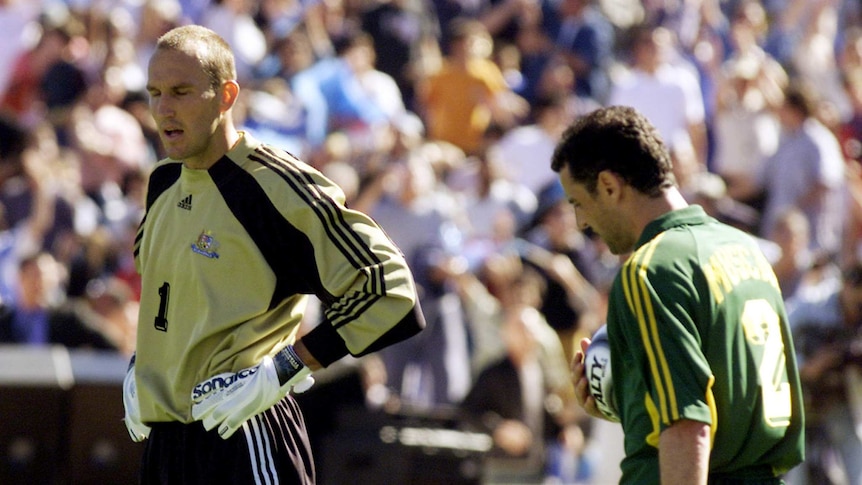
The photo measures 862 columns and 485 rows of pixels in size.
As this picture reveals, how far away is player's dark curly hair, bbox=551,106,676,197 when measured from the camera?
13.2 feet

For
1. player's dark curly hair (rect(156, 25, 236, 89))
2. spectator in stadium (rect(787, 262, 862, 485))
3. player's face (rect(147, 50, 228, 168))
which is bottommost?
player's face (rect(147, 50, 228, 168))

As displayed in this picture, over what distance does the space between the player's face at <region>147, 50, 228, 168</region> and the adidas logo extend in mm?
158

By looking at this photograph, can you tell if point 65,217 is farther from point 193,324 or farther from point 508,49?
point 193,324

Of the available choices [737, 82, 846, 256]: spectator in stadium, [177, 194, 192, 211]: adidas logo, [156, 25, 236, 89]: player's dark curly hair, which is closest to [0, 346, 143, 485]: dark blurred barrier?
[177, 194, 192, 211]: adidas logo

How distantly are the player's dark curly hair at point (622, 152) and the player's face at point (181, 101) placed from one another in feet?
3.61

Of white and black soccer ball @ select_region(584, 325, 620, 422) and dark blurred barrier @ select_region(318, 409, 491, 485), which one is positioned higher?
dark blurred barrier @ select_region(318, 409, 491, 485)

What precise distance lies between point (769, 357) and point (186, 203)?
5.88ft

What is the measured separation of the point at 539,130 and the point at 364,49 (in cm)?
181

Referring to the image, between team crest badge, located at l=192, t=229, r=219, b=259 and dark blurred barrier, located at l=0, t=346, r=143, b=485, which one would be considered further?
dark blurred barrier, located at l=0, t=346, r=143, b=485

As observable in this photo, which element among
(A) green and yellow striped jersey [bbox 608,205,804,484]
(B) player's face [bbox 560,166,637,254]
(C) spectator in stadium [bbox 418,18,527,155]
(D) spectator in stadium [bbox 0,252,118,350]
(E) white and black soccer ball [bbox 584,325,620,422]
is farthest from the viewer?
(C) spectator in stadium [bbox 418,18,527,155]

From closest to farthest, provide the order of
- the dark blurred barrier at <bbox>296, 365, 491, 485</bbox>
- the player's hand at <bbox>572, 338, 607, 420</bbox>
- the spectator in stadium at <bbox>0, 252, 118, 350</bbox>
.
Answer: the player's hand at <bbox>572, 338, 607, 420</bbox>
the dark blurred barrier at <bbox>296, 365, 491, 485</bbox>
the spectator in stadium at <bbox>0, 252, 118, 350</bbox>

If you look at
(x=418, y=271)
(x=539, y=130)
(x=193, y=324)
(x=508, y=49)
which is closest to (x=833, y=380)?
(x=418, y=271)

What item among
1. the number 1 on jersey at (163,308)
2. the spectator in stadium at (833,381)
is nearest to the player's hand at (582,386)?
the number 1 on jersey at (163,308)

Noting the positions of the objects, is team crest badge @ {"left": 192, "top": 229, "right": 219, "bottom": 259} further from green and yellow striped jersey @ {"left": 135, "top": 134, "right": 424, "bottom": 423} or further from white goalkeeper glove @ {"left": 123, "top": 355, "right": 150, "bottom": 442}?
white goalkeeper glove @ {"left": 123, "top": 355, "right": 150, "bottom": 442}
